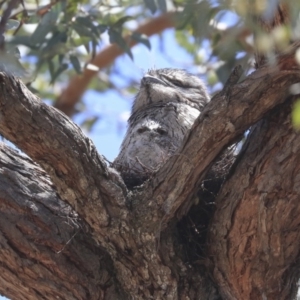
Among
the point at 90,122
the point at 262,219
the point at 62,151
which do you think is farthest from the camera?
the point at 90,122

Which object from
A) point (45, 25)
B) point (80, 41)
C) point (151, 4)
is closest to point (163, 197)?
point (151, 4)

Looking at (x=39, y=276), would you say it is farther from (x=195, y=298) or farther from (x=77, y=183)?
(x=195, y=298)

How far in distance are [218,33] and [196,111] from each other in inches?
37.8

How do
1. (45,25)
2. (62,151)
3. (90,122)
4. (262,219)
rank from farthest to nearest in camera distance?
(90,122)
(45,25)
(262,219)
(62,151)

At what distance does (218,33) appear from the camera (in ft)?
18.0

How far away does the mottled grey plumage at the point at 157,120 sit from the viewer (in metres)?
3.92

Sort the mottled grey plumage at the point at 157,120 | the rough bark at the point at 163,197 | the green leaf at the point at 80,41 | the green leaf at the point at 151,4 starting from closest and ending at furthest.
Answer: the rough bark at the point at 163,197 → the mottled grey plumage at the point at 157,120 → the green leaf at the point at 151,4 → the green leaf at the point at 80,41

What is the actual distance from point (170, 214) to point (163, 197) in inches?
2.9

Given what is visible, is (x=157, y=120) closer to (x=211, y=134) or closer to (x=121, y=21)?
(x=121, y=21)

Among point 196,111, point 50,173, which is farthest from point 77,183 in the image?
point 196,111

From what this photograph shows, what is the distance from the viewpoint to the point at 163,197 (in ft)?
10.0

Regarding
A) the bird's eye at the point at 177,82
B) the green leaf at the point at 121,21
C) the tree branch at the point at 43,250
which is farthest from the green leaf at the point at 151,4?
the tree branch at the point at 43,250

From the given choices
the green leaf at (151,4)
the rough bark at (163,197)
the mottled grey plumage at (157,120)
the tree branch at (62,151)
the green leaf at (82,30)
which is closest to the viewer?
the tree branch at (62,151)

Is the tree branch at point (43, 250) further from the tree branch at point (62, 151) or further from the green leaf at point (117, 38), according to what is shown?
the green leaf at point (117, 38)
